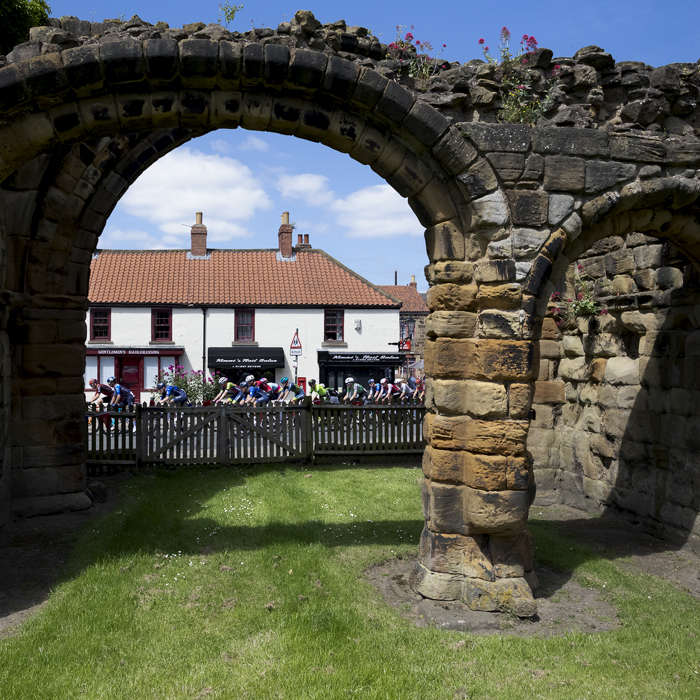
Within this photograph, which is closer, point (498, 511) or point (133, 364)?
point (498, 511)

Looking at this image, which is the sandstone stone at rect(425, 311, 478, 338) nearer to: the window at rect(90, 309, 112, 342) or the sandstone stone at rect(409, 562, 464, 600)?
the sandstone stone at rect(409, 562, 464, 600)

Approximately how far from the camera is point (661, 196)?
18.0ft

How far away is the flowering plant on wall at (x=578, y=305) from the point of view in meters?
8.28

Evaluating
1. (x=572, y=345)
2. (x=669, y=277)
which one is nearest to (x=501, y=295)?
(x=669, y=277)

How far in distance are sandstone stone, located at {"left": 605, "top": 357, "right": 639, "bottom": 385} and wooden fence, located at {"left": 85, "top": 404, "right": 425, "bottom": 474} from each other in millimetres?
4936

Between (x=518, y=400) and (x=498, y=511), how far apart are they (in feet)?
3.24

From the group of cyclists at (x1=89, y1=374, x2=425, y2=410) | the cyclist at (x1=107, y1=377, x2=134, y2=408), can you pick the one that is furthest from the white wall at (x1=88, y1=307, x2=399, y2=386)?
the cyclist at (x1=107, y1=377, x2=134, y2=408)

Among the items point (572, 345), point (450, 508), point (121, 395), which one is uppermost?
point (572, 345)

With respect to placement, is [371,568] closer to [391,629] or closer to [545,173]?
[391,629]

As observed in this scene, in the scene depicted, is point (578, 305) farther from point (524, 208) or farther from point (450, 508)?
point (450, 508)

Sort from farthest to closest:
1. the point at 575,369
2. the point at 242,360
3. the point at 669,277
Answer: the point at 242,360, the point at 575,369, the point at 669,277

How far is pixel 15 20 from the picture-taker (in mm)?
11078

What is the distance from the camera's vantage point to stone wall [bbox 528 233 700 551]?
22.1ft

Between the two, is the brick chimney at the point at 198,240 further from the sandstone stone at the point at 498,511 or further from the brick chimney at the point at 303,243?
the sandstone stone at the point at 498,511
